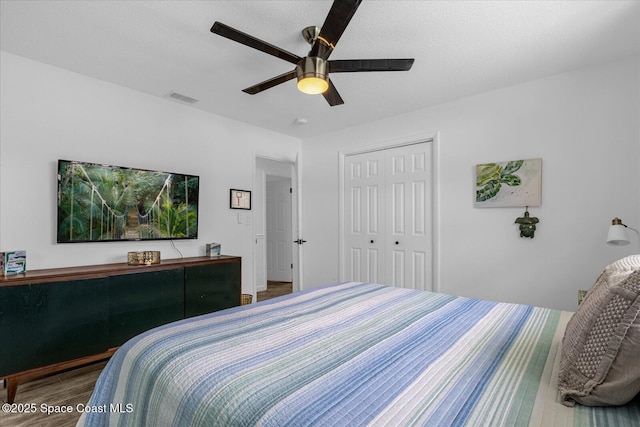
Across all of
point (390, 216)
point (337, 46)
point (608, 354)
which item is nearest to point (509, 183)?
point (390, 216)

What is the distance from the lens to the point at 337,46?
2.25m

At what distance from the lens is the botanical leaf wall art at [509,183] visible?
2816mm

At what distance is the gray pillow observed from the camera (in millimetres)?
777

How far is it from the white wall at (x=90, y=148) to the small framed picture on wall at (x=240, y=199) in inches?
2.5

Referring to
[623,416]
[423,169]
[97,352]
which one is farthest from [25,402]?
[423,169]

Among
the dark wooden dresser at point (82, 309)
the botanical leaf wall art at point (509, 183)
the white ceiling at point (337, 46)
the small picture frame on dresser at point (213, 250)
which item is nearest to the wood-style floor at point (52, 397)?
the dark wooden dresser at point (82, 309)

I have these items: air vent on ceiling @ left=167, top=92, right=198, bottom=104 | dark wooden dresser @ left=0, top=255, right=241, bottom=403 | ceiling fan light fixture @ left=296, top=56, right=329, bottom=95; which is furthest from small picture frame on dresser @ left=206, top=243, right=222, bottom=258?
ceiling fan light fixture @ left=296, top=56, right=329, bottom=95

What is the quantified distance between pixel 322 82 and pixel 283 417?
5.44ft

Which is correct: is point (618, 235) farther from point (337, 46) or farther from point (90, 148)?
point (90, 148)

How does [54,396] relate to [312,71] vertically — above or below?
below

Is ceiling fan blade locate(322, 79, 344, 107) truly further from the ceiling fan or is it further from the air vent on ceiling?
the air vent on ceiling

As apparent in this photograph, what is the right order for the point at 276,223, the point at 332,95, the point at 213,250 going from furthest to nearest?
the point at 276,223
the point at 213,250
the point at 332,95

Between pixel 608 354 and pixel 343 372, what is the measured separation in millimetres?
700

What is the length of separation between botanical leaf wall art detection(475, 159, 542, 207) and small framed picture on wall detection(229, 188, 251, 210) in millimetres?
2643
